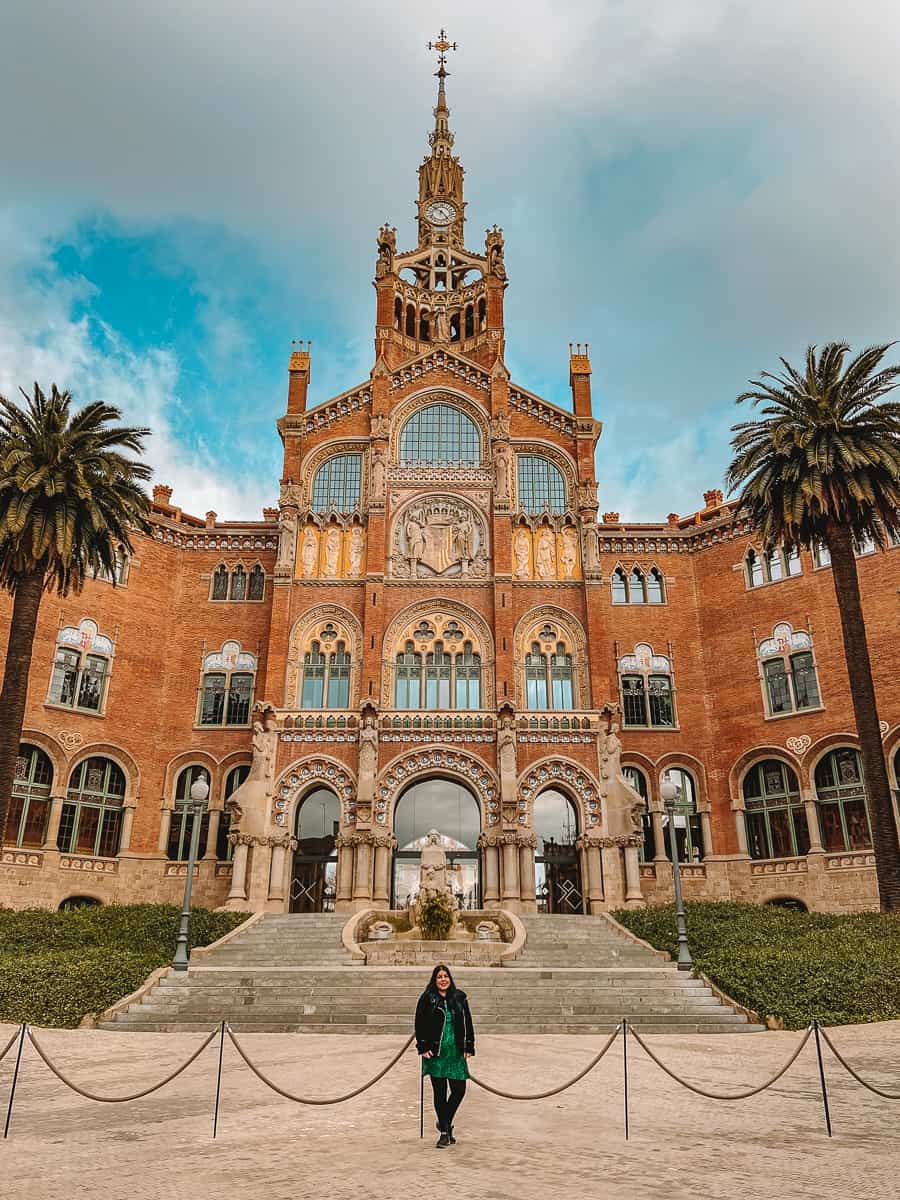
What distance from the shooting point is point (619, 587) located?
40781 mm

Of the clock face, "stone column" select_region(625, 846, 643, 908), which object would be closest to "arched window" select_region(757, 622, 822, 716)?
"stone column" select_region(625, 846, 643, 908)

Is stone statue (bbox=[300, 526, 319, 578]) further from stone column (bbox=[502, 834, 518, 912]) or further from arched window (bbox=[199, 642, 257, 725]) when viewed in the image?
stone column (bbox=[502, 834, 518, 912])

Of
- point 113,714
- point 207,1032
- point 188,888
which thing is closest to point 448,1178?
point 207,1032

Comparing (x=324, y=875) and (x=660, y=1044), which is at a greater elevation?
(x=324, y=875)

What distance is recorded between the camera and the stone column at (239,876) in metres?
32.2

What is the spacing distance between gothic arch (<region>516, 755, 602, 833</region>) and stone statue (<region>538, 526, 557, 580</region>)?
8.14 meters

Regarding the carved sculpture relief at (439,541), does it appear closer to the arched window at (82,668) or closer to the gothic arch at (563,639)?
the gothic arch at (563,639)

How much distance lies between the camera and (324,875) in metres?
35.0

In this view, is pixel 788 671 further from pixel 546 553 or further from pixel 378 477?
pixel 378 477

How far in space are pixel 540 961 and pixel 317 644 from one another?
55.1 ft

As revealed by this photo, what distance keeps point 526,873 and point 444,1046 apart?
24185 millimetres

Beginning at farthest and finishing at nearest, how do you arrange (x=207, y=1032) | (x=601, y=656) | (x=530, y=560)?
(x=530, y=560) → (x=601, y=656) → (x=207, y=1032)

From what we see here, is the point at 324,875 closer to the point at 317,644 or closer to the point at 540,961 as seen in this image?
the point at 317,644

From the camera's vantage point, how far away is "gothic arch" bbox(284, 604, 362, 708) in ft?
119
